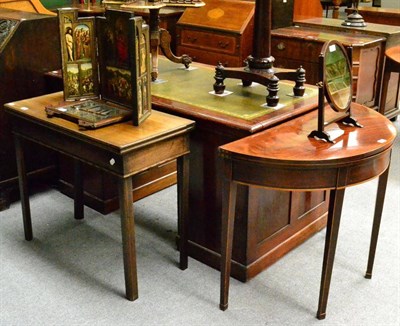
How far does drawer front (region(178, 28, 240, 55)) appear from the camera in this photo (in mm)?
4355

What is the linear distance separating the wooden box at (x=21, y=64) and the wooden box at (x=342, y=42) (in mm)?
1837

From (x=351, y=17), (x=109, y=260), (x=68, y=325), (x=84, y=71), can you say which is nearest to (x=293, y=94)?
(x=84, y=71)

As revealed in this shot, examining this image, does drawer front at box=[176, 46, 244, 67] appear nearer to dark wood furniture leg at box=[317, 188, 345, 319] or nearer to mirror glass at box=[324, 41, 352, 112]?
mirror glass at box=[324, 41, 352, 112]

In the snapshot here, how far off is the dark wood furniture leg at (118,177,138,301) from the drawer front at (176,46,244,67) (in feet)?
8.40

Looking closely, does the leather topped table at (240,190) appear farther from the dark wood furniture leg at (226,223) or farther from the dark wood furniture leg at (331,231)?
the dark wood furniture leg at (331,231)

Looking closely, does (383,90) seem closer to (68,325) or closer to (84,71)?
(84,71)

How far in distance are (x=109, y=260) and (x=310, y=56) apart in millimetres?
2300

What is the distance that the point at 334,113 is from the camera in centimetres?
220

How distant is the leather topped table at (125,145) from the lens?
6.51ft

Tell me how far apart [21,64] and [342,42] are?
7.19ft

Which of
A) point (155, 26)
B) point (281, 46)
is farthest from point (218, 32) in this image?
point (155, 26)

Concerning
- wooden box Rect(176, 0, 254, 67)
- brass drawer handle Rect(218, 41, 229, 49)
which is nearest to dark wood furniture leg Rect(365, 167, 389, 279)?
wooden box Rect(176, 0, 254, 67)


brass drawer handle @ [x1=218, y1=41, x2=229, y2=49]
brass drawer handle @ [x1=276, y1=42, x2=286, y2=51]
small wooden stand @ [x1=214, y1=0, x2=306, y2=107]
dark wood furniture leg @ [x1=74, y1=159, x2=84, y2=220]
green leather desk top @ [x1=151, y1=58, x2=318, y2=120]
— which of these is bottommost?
dark wood furniture leg @ [x1=74, y1=159, x2=84, y2=220]

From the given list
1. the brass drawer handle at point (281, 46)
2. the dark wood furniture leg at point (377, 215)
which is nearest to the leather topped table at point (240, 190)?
the dark wood furniture leg at point (377, 215)
